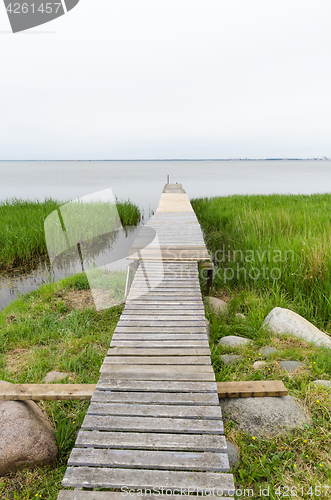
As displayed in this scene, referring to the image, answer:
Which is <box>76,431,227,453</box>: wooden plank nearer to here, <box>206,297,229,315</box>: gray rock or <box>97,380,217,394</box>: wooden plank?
<box>97,380,217,394</box>: wooden plank

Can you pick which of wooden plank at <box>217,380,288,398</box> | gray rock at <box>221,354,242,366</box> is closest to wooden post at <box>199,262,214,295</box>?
gray rock at <box>221,354,242,366</box>

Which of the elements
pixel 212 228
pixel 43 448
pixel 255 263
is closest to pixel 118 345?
pixel 43 448

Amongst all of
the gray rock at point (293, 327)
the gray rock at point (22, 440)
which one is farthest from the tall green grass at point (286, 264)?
the gray rock at point (22, 440)

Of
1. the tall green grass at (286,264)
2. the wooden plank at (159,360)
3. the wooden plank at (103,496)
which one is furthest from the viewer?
the tall green grass at (286,264)

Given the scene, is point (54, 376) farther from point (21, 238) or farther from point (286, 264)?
point (21, 238)

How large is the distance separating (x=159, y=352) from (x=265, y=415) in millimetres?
1112

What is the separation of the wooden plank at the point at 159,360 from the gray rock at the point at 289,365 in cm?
83

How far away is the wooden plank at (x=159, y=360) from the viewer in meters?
2.85

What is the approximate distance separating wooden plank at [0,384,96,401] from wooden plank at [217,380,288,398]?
3.96ft

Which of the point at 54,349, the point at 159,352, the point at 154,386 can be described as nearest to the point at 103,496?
the point at 154,386

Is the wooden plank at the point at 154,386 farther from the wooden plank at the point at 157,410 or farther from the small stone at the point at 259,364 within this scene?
the small stone at the point at 259,364

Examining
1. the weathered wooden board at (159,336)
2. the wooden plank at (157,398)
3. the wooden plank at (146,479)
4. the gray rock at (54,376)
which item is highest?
the weathered wooden board at (159,336)

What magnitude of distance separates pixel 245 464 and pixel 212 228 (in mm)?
8680

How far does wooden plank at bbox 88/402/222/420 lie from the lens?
2270 mm
